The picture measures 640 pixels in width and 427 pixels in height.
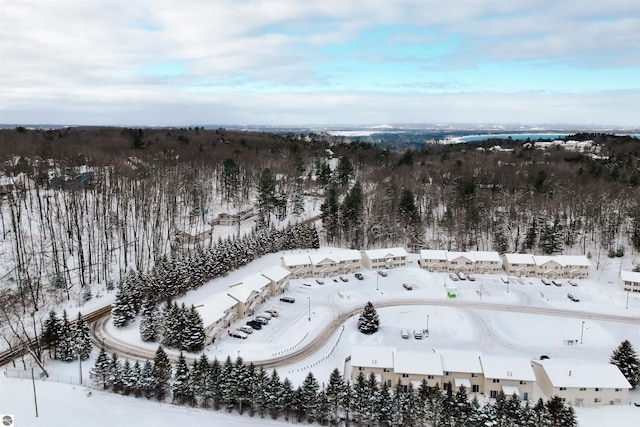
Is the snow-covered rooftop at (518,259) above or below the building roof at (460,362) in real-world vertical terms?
above

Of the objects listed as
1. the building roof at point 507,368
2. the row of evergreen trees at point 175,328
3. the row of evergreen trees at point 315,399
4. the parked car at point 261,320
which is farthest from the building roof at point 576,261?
the row of evergreen trees at point 175,328

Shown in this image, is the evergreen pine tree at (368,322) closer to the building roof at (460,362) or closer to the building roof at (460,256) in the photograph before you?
the building roof at (460,362)

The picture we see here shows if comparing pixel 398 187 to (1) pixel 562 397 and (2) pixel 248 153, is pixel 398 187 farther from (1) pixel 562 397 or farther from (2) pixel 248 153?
(1) pixel 562 397

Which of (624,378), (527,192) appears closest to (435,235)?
(527,192)

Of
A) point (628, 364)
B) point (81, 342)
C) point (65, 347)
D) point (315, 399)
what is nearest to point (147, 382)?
point (81, 342)

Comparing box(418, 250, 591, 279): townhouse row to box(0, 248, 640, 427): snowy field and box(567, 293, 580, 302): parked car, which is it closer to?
box(0, 248, 640, 427): snowy field

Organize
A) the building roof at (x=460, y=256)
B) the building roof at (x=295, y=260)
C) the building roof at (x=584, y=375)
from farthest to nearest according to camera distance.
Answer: the building roof at (x=460, y=256), the building roof at (x=295, y=260), the building roof at (x=584, y=375)
